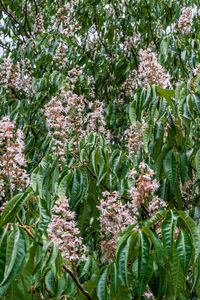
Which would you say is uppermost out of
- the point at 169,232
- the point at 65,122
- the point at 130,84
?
the point at 130,84

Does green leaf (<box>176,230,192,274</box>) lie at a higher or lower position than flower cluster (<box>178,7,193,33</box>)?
lower

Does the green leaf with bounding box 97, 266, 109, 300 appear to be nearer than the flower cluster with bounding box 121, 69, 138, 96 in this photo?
Yes

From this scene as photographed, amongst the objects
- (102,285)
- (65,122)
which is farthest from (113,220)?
(65,122)

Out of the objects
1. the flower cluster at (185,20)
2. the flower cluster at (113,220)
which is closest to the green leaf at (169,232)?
the flower cluster at (113,220)

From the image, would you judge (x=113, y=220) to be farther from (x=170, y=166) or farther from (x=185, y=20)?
(x=185, y=20)

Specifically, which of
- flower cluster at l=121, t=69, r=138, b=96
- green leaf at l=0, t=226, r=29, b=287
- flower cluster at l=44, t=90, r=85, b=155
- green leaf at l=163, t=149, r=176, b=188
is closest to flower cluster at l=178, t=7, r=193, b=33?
flower cluster at l=121, t=69, r=138, b=96

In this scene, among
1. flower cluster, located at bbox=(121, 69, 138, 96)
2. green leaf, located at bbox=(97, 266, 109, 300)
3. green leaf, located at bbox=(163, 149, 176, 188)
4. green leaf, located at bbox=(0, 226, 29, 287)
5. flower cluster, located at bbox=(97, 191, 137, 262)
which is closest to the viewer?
green leaf, located at bbox=(0, 226, 29, 287)

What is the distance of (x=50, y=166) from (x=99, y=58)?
244 centimetres

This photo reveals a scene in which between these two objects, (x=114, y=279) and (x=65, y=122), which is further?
(x=65, y=122)

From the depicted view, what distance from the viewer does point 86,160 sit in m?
1.91

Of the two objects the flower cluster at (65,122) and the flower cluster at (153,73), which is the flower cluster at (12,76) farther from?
the flower cluster at (153,73)

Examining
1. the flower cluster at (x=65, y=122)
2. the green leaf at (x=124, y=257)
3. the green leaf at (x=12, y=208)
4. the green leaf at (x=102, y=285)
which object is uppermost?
the flower cluster at (x=65, y=122)

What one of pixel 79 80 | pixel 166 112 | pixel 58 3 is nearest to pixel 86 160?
pixel 166 112

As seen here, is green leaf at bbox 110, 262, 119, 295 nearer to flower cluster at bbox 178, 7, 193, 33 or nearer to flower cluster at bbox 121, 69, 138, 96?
flower cluster at bbox 178, 7, 193, 33
